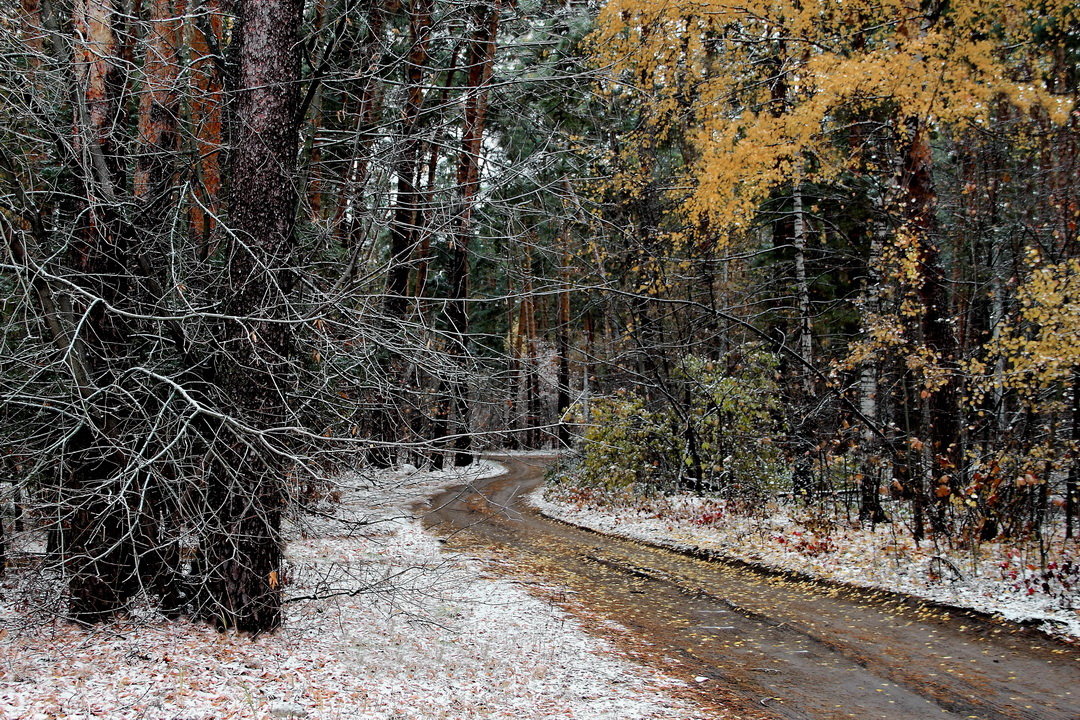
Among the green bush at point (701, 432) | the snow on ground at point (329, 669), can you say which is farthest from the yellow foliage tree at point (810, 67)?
the snow on ground at point (329, 669)

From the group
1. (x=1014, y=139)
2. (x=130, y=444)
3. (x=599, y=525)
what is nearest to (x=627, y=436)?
(x=599, y=525)

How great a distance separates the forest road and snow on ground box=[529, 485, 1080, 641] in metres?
0.39

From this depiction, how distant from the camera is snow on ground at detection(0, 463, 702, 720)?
14.4 feet

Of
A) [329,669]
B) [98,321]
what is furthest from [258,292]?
[329,669]

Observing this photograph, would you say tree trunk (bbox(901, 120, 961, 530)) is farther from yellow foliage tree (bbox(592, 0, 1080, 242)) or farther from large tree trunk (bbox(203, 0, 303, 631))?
large tree trunk (bbox(203, 0, 303, 631))

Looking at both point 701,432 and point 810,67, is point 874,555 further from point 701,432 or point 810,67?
point 810,67

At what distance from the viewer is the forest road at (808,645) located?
4.85m

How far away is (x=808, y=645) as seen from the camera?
20.2 ft

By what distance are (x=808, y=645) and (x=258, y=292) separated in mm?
5636

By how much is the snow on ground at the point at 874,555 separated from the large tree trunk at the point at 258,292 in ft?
21.5

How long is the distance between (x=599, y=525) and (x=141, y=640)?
9145mm

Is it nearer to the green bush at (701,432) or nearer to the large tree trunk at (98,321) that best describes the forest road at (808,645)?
the large tree trunk at (98,321)

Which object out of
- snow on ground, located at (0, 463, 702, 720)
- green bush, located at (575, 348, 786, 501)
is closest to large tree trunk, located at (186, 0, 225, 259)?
snow on ground, located at (0, 463, 702, 720)

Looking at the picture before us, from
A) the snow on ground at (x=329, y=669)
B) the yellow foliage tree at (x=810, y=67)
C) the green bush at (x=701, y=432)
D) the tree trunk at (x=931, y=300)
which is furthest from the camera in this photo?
the green bush at (x=701, y=432)
